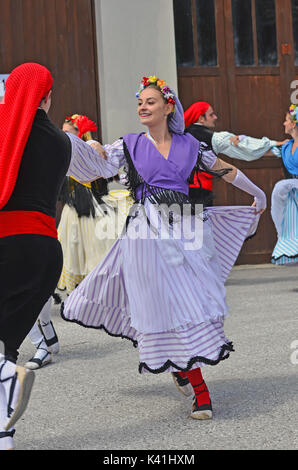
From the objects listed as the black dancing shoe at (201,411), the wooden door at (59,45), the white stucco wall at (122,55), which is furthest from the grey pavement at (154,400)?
the wooden door at (59,45)

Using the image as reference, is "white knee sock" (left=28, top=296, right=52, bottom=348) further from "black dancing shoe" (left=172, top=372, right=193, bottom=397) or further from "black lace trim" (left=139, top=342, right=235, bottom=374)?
"black lace trim" (left=139, top=342, right=235, bottom=374)

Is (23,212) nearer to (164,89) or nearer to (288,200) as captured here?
(164,89)

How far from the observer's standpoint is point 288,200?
857 cm

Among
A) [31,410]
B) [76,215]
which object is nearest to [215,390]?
[31,410]

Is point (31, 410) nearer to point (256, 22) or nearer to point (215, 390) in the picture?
point (215, 390)

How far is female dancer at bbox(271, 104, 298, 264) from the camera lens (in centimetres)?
830

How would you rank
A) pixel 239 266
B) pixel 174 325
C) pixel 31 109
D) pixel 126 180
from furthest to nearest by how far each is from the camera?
pixel 239 266 → pixel 126 180 → pixel 174 325 → pixel 31 109

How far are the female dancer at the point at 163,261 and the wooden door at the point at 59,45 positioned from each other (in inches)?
234

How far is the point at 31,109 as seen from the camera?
315 centimetres

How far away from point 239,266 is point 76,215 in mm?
3785

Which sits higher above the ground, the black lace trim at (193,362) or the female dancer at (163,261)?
the female dancer at (163,261)

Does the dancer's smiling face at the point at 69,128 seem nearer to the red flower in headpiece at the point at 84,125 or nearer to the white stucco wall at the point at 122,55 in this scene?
Result: the red flower in headpiece at the point at 84,125

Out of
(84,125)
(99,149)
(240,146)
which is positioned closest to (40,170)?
(99,149)

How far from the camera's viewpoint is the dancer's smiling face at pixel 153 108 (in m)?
4.25
